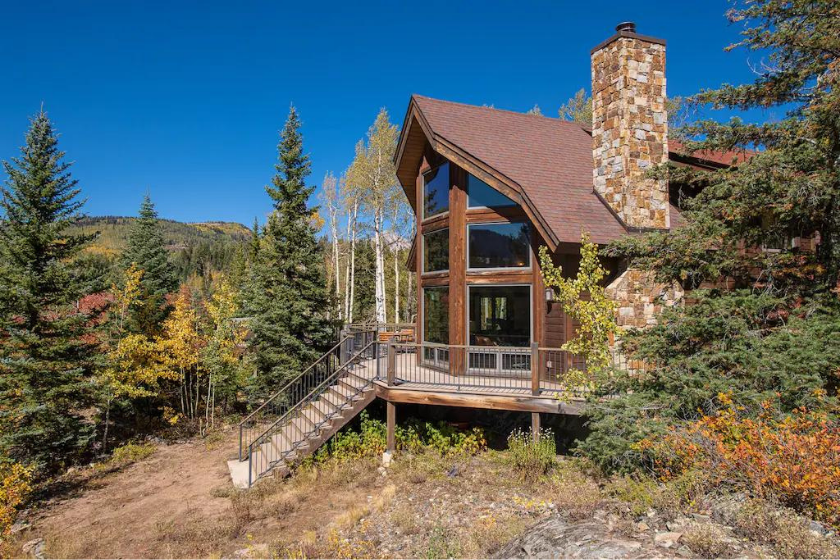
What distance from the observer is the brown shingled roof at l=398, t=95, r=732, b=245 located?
33.6 feet

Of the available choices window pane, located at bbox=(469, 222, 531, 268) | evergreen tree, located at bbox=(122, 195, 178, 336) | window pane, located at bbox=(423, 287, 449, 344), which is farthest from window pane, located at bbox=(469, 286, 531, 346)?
evergreen tree, located at bbox=(122, 195, 178, 336)

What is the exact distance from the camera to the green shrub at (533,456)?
911 centimetres

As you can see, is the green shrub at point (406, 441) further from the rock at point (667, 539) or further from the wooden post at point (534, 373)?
the rock at point (667, 539)

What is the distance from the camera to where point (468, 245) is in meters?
11.8

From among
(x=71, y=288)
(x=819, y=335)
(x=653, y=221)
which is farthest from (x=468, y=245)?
(x=71, y=288)

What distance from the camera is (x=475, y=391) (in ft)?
33.2

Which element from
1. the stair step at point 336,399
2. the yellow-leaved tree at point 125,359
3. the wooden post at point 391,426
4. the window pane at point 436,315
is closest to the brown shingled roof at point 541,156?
the window pane at point 436,315

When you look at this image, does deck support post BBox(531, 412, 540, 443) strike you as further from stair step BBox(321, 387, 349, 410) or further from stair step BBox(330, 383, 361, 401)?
stair step BBox(321, 387, 349, 410)

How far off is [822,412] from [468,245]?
7.68 meters

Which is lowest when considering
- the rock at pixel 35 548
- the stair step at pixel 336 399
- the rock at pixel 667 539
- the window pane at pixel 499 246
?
the rock at pixel 35 548

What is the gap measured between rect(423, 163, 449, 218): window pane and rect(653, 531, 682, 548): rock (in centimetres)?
927

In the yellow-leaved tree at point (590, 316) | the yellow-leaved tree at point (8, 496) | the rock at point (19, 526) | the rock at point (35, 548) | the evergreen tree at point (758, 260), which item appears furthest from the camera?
the rock at point (19, 526)

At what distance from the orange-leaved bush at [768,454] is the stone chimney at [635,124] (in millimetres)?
5539

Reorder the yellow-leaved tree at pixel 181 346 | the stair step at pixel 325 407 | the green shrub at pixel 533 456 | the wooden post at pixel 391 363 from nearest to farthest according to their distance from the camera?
the green shrub at pixel 533 456, the wooden post at pixel 391 363, the stair step at pixel 325 407, the yellow-leaved tree at pixel 181 346
